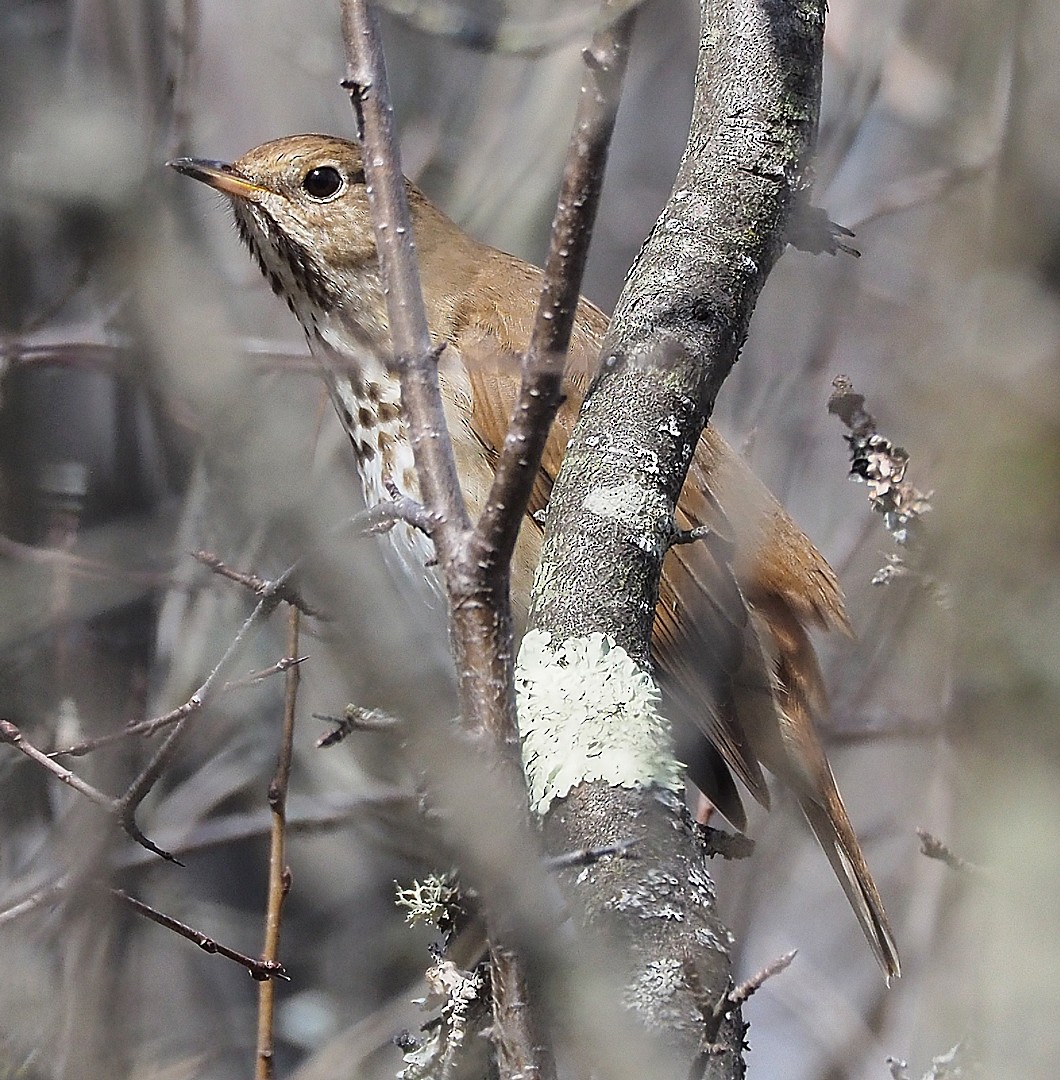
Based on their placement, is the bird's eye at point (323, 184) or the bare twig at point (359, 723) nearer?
the bare twig at point (359, 723)

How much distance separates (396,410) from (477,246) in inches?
29.8

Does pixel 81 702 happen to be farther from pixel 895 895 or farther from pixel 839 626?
pixel 895 895

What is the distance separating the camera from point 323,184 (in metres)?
3.49

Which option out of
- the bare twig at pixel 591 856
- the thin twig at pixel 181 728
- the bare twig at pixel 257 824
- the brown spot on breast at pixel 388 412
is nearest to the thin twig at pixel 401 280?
the thin twig at pixel 181 728

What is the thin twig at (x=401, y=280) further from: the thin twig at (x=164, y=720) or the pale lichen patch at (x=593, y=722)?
the thin twig at (x=164, y=720)

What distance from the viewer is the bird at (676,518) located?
9.99ft

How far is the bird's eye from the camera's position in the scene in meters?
3.48

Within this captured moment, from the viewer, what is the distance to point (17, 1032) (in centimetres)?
304

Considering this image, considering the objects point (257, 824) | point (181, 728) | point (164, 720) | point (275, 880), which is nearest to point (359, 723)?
point (181, 728)

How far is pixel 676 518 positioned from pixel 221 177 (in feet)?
4.24

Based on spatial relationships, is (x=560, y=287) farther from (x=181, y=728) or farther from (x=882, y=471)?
(x=882, y=471)

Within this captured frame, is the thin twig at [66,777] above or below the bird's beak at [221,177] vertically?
below

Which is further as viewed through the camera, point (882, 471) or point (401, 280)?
point (882, 471)

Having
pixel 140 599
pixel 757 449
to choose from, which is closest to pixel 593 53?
pixel 757 449
